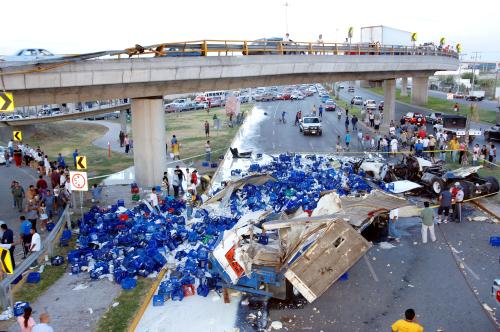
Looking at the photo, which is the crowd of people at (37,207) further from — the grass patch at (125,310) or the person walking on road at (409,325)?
the person walking on road at (409,325)

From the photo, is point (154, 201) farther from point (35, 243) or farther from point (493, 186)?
point (493, 186)

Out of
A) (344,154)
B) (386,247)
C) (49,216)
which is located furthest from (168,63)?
(344,154)

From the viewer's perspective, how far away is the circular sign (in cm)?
1423

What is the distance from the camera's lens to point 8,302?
10289mm

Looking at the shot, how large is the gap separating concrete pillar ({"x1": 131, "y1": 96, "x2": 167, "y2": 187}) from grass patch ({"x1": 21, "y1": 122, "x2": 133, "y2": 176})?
512 cm

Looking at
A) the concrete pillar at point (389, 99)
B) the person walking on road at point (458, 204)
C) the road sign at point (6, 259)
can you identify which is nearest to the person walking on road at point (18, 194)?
the road sign at point (6, 259)

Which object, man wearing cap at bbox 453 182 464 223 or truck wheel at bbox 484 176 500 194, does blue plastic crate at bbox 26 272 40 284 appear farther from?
truck wheel at bbox 484 176 500 194

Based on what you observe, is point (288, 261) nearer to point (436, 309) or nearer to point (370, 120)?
point (436, 309)

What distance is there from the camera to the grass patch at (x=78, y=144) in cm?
2762

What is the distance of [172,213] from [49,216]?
4483 mm

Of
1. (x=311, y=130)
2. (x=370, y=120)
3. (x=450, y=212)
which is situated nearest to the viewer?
(x=450, y=212)

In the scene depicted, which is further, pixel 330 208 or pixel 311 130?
pixel 311 130

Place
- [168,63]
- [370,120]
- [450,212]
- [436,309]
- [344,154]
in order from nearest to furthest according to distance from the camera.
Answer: [436,309]
[450,212]
[168,63]
[344,154]
[370,120]

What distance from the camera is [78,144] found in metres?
38.7
